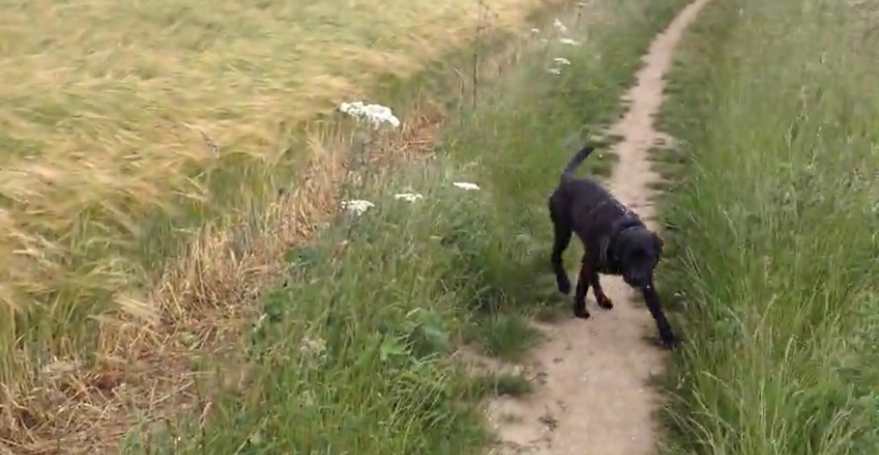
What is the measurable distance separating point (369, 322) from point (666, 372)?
170cm

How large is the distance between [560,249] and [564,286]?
0.26 meters

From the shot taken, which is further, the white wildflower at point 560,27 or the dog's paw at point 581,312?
the white wildflower at point 560,27

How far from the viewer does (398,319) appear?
457cm

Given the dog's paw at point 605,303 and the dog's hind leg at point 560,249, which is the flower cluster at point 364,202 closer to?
Answer: the dog's hind leg at point 560,249

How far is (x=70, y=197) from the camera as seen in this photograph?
4.47 metres

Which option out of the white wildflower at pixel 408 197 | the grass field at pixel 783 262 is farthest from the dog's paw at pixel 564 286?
the white wildflower at pixel 408 197

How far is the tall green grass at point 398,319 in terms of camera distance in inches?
144

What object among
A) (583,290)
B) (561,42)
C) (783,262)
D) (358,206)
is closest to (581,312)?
(583,290)

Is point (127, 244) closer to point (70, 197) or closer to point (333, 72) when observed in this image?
point (70, 197)

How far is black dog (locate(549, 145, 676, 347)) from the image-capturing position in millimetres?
5191

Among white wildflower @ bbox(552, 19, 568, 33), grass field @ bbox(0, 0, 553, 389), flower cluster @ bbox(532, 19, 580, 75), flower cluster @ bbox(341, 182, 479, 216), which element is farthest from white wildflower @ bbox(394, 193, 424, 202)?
white wildflower @ bbox(552, 19, 568, 33)

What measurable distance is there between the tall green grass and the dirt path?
18cm

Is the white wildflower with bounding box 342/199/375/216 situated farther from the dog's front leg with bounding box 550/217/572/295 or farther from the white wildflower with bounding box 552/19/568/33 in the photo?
the white wildflower with bounding box 552/19/568/33

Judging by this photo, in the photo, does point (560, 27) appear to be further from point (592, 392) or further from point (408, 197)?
point (592, 392)
